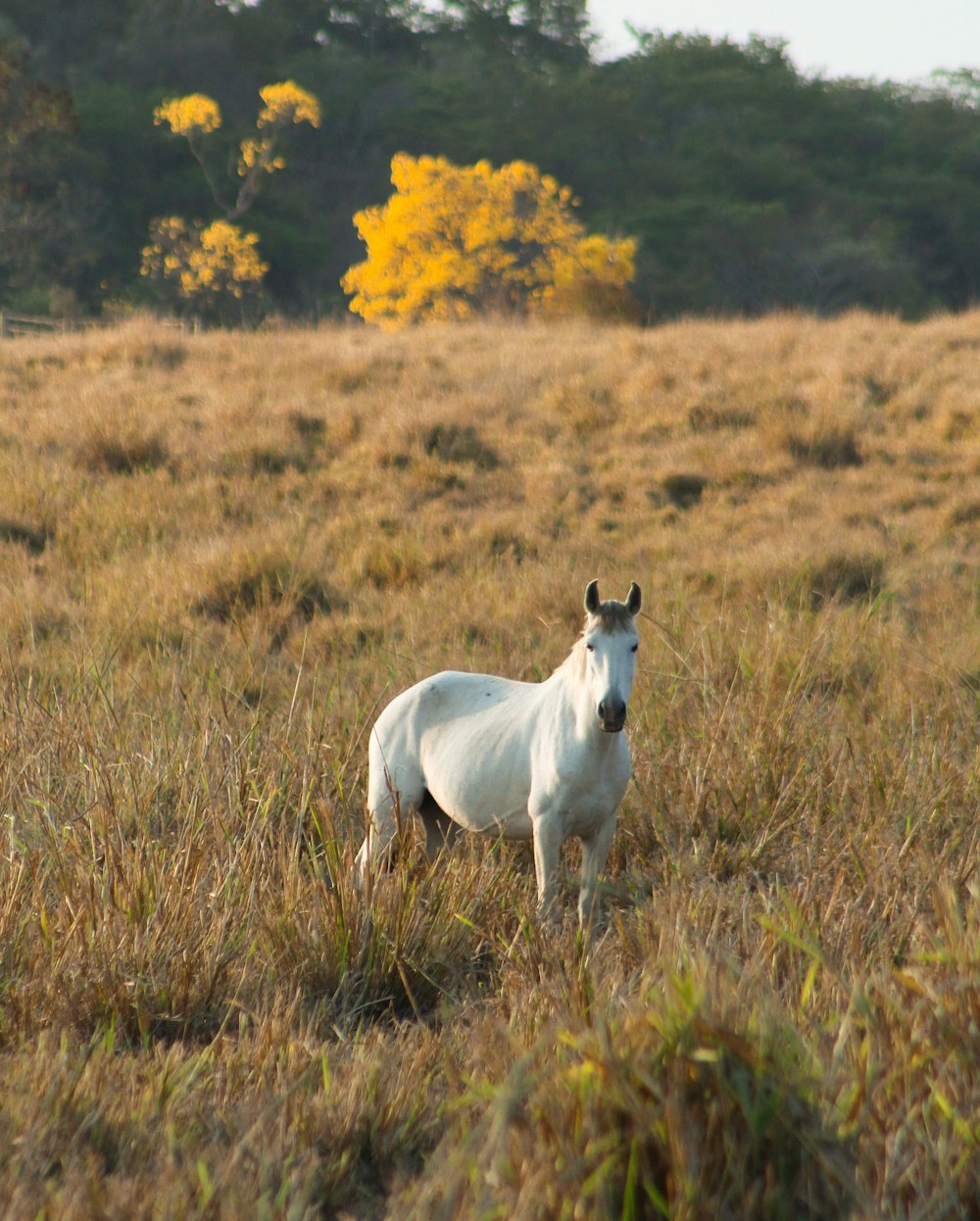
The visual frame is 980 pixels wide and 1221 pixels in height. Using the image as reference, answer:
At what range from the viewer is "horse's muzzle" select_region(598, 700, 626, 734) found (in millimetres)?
3037

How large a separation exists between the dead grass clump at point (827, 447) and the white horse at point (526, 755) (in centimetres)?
808

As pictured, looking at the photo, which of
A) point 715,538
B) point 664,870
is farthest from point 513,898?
point 715,538

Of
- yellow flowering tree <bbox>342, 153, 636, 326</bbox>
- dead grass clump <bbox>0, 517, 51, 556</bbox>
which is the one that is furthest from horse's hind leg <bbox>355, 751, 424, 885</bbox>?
yellow flowering tree <bbox>342, 153, 636, 326</bbox>

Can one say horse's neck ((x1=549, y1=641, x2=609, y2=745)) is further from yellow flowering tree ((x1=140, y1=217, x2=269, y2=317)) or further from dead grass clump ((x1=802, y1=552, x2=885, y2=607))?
yellow flowering tree ((x1=140, y1=217, x2=269, y2=317))

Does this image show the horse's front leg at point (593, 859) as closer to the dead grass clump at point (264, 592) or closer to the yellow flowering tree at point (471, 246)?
the dead grass clump at point (264, 592)

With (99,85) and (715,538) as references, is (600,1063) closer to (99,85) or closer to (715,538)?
(715,538)

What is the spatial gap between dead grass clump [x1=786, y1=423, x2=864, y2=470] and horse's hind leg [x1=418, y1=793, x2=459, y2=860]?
7943 mm

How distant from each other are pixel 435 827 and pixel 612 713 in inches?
47.1

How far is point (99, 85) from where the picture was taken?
117ft

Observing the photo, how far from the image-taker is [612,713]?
3.04 m

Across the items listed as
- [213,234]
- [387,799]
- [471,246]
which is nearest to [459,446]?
[387,799]

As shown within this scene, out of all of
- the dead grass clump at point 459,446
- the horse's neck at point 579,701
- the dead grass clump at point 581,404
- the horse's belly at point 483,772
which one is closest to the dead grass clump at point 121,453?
the dead grass clump at point 459,446

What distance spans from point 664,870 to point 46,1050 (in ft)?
5.93

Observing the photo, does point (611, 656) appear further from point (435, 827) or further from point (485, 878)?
point (435, 827)
